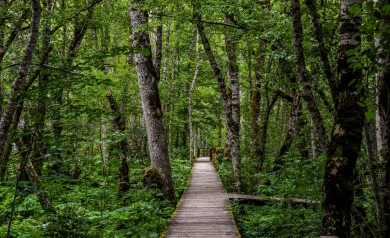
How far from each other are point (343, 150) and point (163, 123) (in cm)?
542

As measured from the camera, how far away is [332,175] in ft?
14.1

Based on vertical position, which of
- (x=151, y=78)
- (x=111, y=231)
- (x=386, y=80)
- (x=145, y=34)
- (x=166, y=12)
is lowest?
(x=111, y=231)

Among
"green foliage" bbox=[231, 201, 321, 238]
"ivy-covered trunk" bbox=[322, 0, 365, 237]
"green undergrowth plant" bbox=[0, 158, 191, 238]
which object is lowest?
"green foliage" bbox=[231, 201, 321, 238]

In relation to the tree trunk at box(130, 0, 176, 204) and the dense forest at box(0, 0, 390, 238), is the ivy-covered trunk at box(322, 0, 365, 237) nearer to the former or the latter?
the dense forest at box(0, 0, 390, 238)

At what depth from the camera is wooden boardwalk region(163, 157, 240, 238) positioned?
6023mm

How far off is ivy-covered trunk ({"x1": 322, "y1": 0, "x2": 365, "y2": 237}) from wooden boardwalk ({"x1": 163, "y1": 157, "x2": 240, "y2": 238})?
216cm

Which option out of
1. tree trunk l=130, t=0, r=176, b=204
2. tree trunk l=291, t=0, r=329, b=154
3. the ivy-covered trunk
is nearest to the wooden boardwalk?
tree trunk l=130, t=0, r=176, b=204

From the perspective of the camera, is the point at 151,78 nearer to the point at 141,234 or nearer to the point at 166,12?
the point at 166,12

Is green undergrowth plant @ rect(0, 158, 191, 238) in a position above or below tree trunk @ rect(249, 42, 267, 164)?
below

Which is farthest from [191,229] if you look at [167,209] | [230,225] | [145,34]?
[145,34]

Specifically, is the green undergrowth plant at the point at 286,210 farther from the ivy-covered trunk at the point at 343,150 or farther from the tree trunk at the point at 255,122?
the ivy-covered trunk at the point at 343,150

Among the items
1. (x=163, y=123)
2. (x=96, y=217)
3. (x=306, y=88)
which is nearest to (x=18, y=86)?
(x=96, y=217)

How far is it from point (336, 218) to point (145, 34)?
6.84m

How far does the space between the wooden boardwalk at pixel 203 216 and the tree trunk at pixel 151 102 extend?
1053 millimetres
